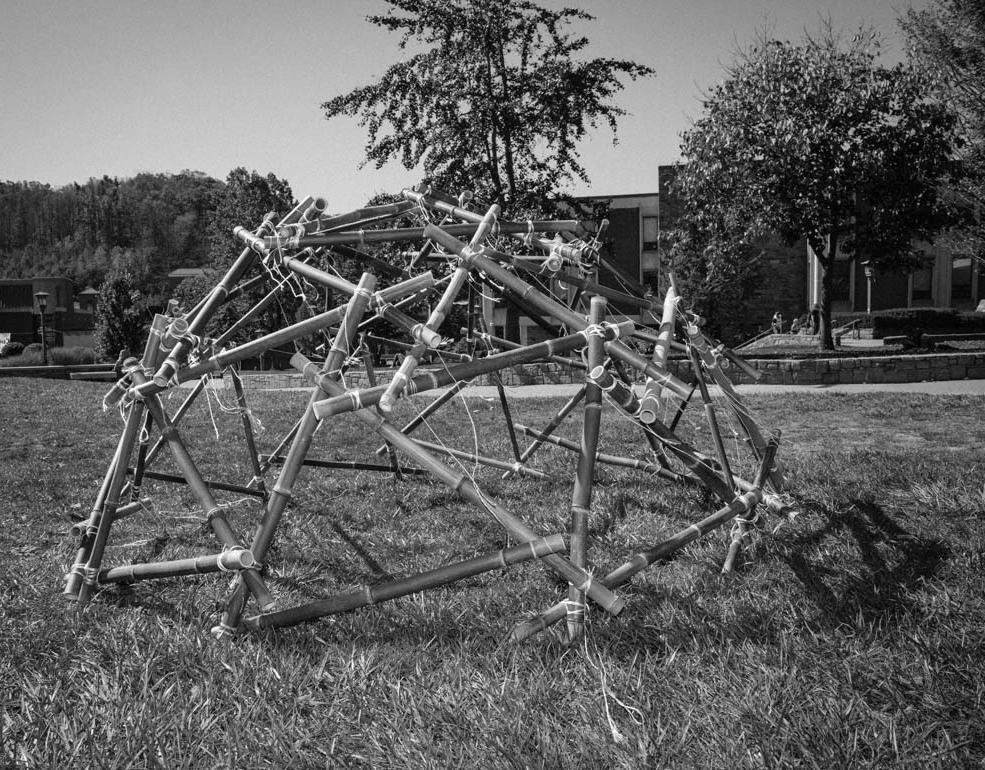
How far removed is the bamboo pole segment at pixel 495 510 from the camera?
256cm

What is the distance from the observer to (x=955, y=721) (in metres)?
2.08

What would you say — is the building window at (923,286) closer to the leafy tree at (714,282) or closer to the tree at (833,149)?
the leafy tree at (714,282)

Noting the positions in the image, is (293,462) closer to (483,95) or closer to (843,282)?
(483,95)

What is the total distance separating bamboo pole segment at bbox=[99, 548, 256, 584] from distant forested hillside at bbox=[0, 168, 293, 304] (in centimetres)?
10465

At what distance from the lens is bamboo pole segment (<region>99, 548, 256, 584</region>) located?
2.77 m

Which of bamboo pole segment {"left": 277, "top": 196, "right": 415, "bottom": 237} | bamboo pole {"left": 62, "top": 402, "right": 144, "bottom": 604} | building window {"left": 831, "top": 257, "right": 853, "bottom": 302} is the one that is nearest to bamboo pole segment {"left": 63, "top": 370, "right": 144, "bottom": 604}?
bamboo pole {"left": 62, "top": 402, "right": 144, "bottom": 604}

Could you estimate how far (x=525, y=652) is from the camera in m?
2.62

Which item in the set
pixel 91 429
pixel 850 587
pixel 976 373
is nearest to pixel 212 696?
pixel 850 587

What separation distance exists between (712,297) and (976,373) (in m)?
18.2

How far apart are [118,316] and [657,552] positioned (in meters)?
40.9

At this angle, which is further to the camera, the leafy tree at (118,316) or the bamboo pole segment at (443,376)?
the leafy tree at (118,316)

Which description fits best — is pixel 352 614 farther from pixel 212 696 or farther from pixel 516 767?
pixel 516 767

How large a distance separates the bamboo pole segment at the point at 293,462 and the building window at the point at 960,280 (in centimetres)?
4763

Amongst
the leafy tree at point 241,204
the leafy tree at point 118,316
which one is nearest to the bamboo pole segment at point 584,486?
the leafy tree at point 241,204
